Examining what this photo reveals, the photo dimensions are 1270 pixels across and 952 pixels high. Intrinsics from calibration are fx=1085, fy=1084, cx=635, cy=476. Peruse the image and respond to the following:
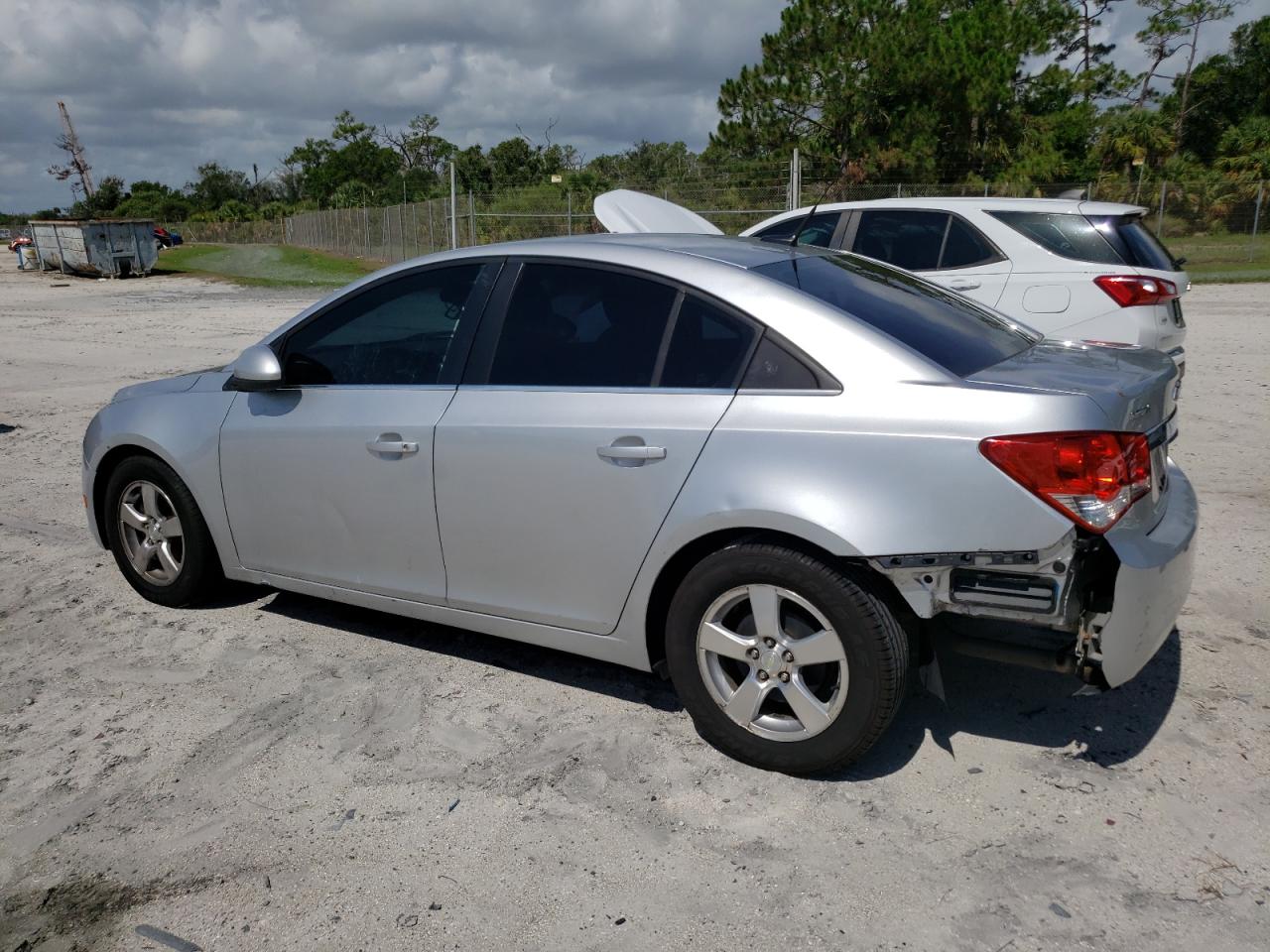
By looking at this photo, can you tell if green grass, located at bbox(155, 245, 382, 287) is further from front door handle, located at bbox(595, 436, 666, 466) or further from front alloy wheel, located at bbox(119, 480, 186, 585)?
front door handle, located at bbox(595, 436, 666, 466)


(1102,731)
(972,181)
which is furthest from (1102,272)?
(972,181)

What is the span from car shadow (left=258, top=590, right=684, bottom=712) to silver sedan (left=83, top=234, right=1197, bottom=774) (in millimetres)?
382

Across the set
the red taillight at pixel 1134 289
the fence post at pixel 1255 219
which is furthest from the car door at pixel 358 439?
the fence post at pixel 1255 219

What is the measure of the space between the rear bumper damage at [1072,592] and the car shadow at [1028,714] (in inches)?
21.3

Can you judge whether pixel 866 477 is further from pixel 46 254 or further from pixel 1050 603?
pixel 46 254

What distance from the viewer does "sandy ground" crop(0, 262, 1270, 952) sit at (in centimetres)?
273

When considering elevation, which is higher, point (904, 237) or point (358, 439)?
point (904, 237)

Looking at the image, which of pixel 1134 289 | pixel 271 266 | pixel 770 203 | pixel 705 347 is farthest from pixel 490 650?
pixel 271 266

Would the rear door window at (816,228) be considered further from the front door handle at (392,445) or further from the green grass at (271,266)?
the green grass at (271,266)

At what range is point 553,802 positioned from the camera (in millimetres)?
3268

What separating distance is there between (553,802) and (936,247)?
6.11 m

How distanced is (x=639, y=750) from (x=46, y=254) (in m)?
39.2

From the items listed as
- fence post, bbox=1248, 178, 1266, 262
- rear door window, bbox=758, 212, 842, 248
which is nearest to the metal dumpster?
rear door window, bbox=758, 212, 842, 248

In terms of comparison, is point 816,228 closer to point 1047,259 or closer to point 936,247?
point 936,247
